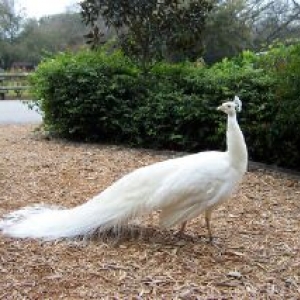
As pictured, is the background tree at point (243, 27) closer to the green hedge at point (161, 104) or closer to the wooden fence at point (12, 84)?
the wooden fence at point (12, 84)

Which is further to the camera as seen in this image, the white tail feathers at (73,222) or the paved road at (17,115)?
the paved road at (17,115)

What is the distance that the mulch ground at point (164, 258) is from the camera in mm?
2828

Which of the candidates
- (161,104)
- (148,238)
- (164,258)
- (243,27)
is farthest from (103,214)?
(243,27)

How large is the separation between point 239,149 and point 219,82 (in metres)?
3.76

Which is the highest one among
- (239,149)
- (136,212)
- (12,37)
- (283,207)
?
(12,37)

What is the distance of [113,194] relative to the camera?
11.4 ft

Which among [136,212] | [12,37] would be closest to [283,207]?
[136,212]

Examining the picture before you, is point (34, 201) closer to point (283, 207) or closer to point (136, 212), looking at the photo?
point (136, 212)

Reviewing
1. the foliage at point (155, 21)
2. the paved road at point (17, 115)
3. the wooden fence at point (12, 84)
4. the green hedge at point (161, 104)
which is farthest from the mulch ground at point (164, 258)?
the wooden fence at point (12, 84)

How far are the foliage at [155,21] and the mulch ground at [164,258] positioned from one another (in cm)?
384

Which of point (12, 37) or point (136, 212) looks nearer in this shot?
point (136, 212)

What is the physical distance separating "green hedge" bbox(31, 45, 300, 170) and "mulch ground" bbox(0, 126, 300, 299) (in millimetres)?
1571

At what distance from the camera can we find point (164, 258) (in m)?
3.22

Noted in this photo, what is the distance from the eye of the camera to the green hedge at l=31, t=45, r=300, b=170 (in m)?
6.47
